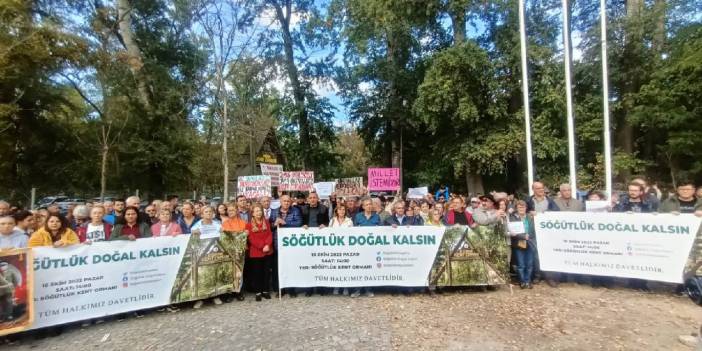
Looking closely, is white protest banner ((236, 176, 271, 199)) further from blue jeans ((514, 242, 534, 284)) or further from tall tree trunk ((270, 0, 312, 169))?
tall tree trunk ((270, 0, 312, 169))

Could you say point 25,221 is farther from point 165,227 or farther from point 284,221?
point 284,221

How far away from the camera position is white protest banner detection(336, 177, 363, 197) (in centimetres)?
1587

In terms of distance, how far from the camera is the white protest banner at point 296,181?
46.9ft

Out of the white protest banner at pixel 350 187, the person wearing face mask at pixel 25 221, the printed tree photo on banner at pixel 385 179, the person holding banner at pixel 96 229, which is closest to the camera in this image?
the person holding banner at pixel 96 229

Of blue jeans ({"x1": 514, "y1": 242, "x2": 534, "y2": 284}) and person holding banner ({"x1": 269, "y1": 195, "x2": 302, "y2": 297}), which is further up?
person holding banner ({"x1": 269, "y1": 195, "x2": 302, "y2": 297})

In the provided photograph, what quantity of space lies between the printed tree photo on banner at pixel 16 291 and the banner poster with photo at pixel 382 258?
3.20 meters

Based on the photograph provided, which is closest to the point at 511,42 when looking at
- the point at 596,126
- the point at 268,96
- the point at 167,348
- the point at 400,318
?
the point at 596,126

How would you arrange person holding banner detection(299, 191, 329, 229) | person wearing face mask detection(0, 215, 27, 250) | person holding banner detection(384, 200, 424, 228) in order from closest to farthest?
person wearing face mask detection(0, 215, 27, 250) < person holding banner detection(384, 200, 424, 228) < person holding banner detection(299, 191, 329, 229)

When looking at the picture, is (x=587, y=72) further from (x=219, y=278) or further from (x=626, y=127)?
(x=219, y=278)

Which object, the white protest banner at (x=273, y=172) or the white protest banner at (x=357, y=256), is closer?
the white protest banner at (x=357, y=256)

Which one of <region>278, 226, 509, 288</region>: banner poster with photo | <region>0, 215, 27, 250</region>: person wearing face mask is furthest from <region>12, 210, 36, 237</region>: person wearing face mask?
<region>278, 226, 509, 288</region>: banner poster with photo

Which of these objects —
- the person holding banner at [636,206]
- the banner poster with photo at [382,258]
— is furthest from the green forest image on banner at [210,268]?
the person holding banner at [636,206]

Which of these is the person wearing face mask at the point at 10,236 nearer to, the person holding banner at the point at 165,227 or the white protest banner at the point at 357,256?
the person holding banner at the point at 165,227

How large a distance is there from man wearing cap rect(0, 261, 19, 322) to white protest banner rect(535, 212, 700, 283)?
7669 millimetres
